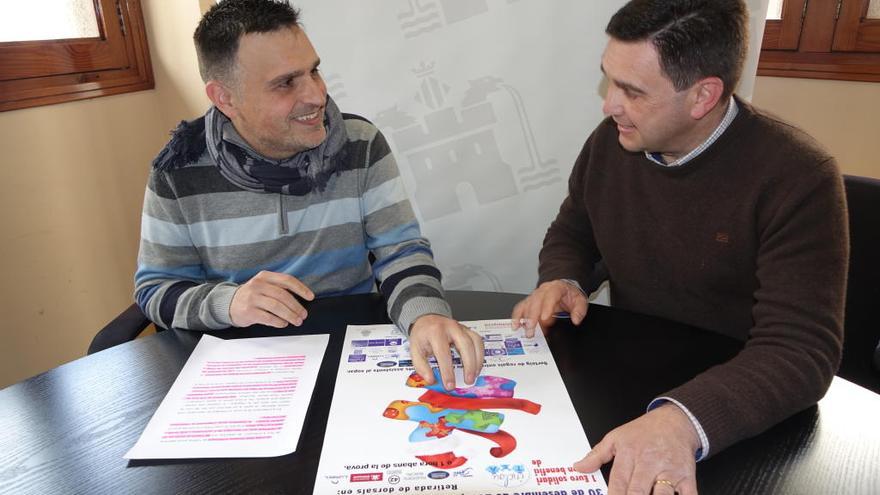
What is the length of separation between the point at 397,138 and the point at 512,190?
414mm

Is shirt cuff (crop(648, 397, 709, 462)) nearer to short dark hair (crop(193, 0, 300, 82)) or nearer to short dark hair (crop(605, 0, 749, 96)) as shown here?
short dark hair (crop(605, 0, 749, 96))

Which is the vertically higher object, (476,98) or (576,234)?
(476,98)

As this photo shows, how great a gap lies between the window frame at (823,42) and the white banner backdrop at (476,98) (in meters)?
0.74

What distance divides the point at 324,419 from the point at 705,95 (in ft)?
2.95

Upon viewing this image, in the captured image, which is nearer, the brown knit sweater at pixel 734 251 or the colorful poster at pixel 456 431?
the colorful poster at pixel 456 431

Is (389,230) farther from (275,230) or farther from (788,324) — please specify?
(788,324)

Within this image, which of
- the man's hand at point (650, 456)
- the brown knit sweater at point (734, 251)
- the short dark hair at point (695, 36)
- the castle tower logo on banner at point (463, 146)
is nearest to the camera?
the man's hand at point (650, 456)

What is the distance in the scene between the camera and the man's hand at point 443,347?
94cm

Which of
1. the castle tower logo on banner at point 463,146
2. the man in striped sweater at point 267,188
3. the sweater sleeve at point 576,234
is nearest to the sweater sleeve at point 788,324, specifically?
the sweater sleeve at point 576,234

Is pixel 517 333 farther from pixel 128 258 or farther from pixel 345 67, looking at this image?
pixel 128 258

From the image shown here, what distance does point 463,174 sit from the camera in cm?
198

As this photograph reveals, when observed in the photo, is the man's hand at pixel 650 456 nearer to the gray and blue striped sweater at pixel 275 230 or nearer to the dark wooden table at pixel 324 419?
the dark wooden table at pixel 324 419

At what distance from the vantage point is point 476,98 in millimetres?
1919

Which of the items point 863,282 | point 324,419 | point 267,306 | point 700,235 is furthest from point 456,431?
point 863,282
